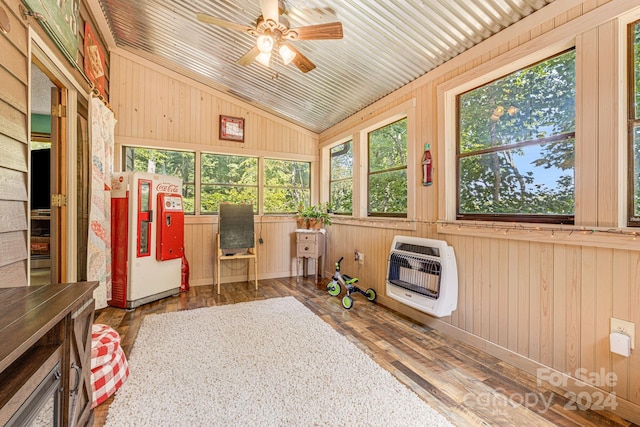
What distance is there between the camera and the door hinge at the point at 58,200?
8.18ft

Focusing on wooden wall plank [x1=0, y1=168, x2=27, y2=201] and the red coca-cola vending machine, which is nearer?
wooden wall plank [x1=0, y1=168, x2=27, y2=201]

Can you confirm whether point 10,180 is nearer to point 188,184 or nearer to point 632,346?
point 188,184

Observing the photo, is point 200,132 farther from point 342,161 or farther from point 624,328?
point 624,328

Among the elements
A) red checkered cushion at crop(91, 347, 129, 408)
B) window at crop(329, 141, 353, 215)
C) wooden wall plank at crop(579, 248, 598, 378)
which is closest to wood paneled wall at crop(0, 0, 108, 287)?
red checkered cushion at crop(91, 347, 129, 408)

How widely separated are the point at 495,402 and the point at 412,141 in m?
2.33

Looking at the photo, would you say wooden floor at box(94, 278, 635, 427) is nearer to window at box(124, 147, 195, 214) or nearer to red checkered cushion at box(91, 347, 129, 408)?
red checkered cushion at box(91, 347, 129, 408)

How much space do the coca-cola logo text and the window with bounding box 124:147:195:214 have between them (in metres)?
Answer: 0.36

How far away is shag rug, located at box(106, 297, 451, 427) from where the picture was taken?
1.52 m

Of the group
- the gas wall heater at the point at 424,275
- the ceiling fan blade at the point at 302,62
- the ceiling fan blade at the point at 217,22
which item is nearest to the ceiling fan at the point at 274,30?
the ceiling fan blade at the point at 217,22

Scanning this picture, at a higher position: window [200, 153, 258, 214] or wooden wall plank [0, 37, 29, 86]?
wooden wall plank [0, 37, 29, 86]

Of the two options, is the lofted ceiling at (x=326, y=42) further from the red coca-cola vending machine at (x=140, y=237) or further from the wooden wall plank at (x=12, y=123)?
the wooden wall plank at (x=12, y=123)

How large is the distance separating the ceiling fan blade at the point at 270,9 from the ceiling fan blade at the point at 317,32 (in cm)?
14

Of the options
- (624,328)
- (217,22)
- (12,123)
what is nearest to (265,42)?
(217,22)

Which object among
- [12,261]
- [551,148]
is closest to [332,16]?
[551,148]
